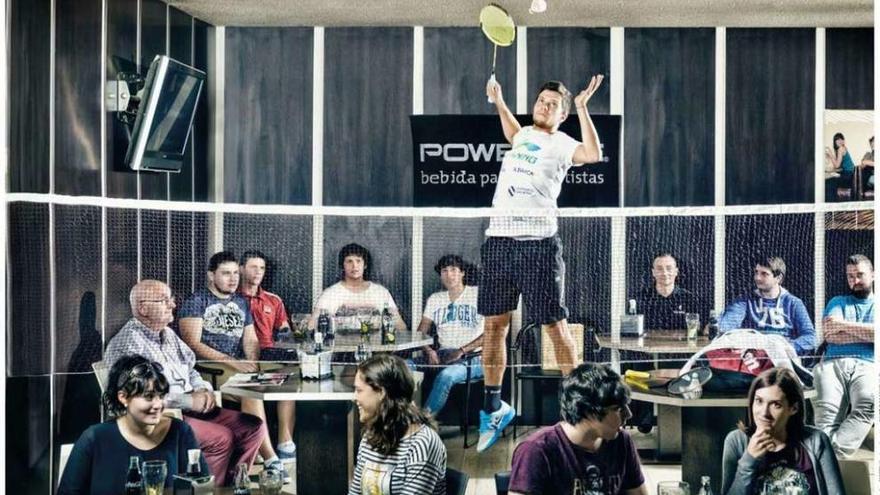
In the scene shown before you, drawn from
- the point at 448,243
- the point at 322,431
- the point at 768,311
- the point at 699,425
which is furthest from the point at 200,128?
the point at 768,311

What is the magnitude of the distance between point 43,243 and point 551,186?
2.56 metres

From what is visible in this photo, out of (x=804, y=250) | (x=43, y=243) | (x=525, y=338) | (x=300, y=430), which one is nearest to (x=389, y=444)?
(x=300, y=430)

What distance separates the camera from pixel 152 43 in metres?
5.60

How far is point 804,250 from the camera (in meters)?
5.58

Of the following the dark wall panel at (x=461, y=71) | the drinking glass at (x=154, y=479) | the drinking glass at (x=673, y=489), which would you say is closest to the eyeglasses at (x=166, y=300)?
the drinking glass at (x=154, y=479)

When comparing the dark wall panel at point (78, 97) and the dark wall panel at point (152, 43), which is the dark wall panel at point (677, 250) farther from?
the dark wall panel at point (78, 97)

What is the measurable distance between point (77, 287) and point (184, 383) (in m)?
0.73

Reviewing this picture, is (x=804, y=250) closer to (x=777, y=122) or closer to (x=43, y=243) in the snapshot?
(x=777, y=122)

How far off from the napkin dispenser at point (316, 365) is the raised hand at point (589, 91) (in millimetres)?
1873

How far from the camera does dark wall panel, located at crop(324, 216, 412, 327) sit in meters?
5.70

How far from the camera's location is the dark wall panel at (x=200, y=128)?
5738 millimetres

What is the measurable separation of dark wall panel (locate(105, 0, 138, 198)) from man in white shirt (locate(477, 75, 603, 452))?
1903 mm

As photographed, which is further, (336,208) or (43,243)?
(336,208)

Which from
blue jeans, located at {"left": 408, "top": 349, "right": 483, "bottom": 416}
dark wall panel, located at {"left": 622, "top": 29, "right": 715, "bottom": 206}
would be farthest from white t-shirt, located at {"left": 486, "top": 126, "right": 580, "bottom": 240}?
blue jeans, located at {"left": 408, "top": 349, "right": 483, "bottom": 416}
